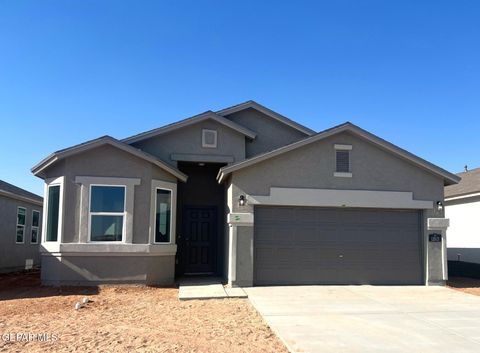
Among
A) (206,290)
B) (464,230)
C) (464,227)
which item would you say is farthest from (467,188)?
(206,290)

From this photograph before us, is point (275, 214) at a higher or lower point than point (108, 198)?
lower

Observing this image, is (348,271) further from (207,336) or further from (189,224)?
(207,336)

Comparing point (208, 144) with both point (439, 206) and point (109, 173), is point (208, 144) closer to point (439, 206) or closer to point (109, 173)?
point (109, 173)

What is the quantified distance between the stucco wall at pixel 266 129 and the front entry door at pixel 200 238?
3.27 meters

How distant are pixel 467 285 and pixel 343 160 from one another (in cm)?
558

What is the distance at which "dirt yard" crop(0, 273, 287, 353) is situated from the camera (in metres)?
6.71

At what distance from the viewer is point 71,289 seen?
1194cm

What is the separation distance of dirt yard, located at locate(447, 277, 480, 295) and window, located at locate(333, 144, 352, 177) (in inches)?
182

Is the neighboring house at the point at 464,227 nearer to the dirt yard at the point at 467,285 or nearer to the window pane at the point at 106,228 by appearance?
the dirt yard at the point at 467,285

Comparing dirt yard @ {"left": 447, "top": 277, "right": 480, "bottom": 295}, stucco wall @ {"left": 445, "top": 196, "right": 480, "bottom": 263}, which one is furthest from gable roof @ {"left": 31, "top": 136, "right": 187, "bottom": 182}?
stucco wall @ {"left": 445, "top": 196, "right": 480, "bottom": 263}

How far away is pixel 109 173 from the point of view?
1268 centimetres

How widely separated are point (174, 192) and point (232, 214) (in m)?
2.12

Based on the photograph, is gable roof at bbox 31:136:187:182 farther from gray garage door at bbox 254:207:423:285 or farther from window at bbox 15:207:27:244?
window at bbox 15:207:27:244

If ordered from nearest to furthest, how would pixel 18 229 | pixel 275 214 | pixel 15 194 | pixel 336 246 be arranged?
pixel 275 214
pixel 336 246
pixel 15 194
pixel 18 229
